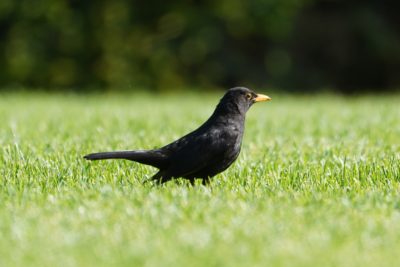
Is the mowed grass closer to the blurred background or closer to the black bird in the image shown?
the black bird

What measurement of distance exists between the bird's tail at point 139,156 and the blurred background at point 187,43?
53.5ft

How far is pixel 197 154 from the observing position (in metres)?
5.60

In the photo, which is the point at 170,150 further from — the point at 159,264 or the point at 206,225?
the point at 159,264

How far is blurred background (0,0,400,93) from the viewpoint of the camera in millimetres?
21703

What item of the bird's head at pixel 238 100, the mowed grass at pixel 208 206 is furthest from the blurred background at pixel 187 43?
the bird's head at pixel 238 100

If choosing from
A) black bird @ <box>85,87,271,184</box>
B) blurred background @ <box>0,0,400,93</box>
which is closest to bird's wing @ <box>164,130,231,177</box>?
black bird @ <box>85,87,271,184</box>

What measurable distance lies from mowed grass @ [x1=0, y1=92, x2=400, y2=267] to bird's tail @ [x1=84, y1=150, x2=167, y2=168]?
191 mm

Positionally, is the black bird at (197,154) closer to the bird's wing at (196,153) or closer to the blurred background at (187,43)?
the bird's wing at (196,153)

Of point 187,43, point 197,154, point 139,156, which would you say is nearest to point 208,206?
point 197,154

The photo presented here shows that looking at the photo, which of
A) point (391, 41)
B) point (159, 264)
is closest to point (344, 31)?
point (391, 41)

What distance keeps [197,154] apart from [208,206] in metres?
0.80

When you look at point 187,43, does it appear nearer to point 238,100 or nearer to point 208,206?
point 238,100

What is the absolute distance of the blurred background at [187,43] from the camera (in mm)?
21703

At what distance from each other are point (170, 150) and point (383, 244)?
204 centimetres
